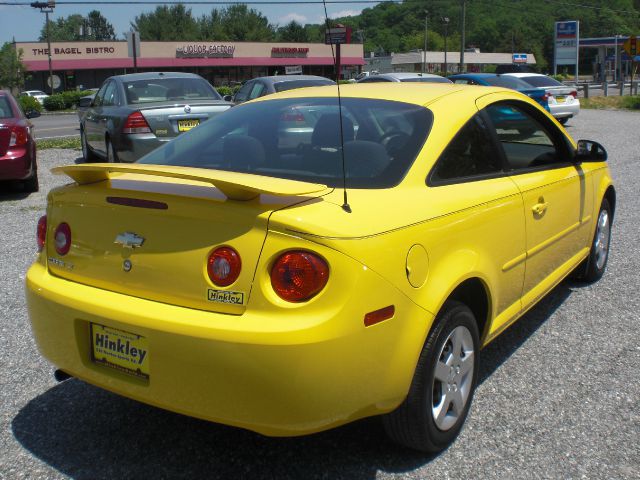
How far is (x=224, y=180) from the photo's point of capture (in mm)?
2527

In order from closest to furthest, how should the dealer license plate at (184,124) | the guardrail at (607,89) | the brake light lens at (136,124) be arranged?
the brake light lens at (136,124)
the dealer license plate at (184,124)
the guardrail at (607,89)

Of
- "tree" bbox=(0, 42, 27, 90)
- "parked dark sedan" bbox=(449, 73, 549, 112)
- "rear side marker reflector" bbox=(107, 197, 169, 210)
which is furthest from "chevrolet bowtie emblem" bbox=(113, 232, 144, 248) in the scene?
"tree" bbox=(0, 42, 27, 90)

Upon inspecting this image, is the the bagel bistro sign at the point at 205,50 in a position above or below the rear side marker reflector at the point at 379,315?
above

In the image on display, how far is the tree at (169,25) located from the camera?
10712cm

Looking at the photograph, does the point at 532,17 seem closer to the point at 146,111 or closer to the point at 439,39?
the point at 439,39

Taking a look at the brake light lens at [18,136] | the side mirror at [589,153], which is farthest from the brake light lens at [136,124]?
the side mirror at [589,153]

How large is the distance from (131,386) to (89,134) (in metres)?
9.98

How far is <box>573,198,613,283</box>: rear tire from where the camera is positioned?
5.23 m

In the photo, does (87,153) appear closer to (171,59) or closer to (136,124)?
(136,124)

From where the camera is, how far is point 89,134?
39.0 ft

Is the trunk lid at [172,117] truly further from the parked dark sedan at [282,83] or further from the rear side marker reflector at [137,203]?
the rear side marker reflector at [137,203]

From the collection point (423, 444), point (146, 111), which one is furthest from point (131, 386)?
point (146, 111)

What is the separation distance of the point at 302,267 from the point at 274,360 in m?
0.33

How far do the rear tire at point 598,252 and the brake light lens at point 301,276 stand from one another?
3331mm
